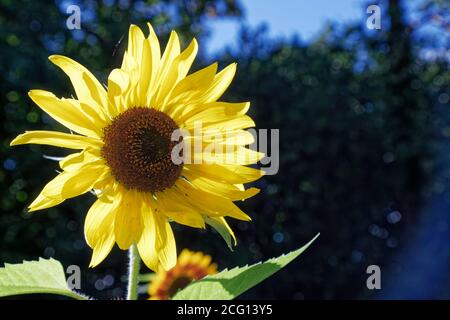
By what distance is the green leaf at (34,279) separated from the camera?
1.20 metres

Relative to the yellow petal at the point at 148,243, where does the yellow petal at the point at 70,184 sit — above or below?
above

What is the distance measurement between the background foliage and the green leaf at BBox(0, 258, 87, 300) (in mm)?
3768

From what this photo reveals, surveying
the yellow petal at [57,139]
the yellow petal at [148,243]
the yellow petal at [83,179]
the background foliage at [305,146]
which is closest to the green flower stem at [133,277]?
the yellow petal at [148,243]

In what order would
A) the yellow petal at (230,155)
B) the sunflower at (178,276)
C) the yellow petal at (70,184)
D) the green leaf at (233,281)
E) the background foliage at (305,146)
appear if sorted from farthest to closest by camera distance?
the background foliage at (305,146) → the sunflower at (178,276) → the yellow petal at (230,155) → the yellow petal at (70,184) → the green leaf at (233,281)

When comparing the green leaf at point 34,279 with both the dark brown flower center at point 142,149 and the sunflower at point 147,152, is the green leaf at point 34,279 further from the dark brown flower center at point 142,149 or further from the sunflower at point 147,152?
the dark brown flower center at point 142,149

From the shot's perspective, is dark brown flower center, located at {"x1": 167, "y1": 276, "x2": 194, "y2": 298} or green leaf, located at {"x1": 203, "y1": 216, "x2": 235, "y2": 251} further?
dark brown flower center, located at {"x1": 167, "y1": 276, "x2": 194, "y2": 298}

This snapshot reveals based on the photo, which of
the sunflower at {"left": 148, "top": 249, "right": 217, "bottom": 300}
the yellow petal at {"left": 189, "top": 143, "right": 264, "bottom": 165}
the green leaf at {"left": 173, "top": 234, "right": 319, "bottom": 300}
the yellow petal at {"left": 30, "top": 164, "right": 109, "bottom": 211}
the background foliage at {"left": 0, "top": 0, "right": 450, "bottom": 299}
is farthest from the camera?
the background foliage at {"left": 0, "top": 0, "right": 450, "bottom": 299}

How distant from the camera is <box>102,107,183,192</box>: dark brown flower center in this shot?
4.96 ft

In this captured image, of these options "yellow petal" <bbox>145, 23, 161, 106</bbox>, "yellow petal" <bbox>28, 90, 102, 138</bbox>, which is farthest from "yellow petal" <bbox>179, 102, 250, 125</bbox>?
"yellow petal" <bbox>28, 90, 102, 138</bbox>

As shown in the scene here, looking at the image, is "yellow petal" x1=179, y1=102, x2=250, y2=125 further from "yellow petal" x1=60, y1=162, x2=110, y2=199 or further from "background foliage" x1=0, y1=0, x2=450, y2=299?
"background foliage" x1=0, y1=0, x2=450, y2=299

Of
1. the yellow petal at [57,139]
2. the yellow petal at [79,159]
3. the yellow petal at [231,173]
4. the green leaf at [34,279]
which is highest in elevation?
the yellow petal at [57,139]

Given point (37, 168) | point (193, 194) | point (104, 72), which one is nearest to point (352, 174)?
point (104, 72)
